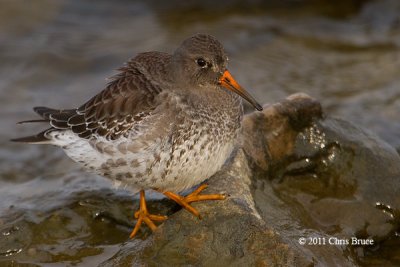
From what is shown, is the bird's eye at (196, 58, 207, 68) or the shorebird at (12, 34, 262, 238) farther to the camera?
the bird's eye at (196, 58, 207, 68)

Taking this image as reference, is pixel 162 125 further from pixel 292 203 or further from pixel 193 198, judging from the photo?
pixel 292 203

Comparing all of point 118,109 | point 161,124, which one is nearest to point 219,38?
point 118,109

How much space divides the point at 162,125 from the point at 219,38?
26.6 ft

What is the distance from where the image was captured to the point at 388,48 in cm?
1354

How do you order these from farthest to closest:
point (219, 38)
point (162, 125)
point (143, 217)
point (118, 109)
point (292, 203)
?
point (219, 38)
point (292, 203)
point (143, 217)
point (118, 109)
point (162, 125)

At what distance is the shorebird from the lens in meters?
6.30

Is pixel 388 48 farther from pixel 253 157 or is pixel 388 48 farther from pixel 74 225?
pixel 74 225

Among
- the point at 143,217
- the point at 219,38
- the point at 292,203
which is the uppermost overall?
the point at 219,38

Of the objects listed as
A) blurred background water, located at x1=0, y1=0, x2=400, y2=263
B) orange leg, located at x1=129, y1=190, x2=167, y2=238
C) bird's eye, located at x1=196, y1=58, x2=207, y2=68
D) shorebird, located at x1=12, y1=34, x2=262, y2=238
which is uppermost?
blurred background water, located at x1=0, y1=0, x2=400, y2=263

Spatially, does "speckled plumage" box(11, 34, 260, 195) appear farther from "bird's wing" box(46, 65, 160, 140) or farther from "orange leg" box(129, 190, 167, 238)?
"orange leg" box(129, 190, 167, 238)

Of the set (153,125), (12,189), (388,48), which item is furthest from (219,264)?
(388,48)

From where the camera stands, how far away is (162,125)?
250 inches

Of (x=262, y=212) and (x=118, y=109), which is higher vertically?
(x=118, y=109)

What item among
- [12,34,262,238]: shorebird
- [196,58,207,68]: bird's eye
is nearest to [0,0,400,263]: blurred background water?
[12,34,262,238]: shorebird
